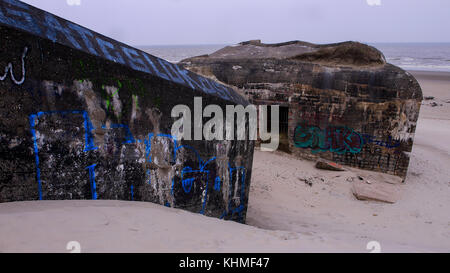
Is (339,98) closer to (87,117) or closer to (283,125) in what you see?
(283,125)

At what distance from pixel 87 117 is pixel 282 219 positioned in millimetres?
4064

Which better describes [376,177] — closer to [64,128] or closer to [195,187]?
[195,187]

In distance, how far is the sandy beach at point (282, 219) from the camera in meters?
2.33

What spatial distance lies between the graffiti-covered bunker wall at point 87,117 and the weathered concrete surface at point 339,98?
17.2 feet

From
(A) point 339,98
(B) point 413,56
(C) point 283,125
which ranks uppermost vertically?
(B) point 413,56

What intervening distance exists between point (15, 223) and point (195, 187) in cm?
225

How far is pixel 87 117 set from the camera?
3.27 metres

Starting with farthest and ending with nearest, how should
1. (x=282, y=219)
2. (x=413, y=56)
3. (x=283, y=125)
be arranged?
(x=413, y=56)
(x=283, y=125)
(x=282, y=219)

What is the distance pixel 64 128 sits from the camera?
3.16 meters

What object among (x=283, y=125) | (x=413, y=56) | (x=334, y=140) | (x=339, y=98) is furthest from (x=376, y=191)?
(x=413, y=56)

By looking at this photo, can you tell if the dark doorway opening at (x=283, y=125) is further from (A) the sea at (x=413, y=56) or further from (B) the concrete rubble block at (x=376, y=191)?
(A) the sea at (x=413, y=56)

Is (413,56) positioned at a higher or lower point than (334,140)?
higher

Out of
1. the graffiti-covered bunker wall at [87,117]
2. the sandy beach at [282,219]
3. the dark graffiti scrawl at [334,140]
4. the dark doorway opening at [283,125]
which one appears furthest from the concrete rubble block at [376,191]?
the graffiti-covered bunker wall at [87,117]
